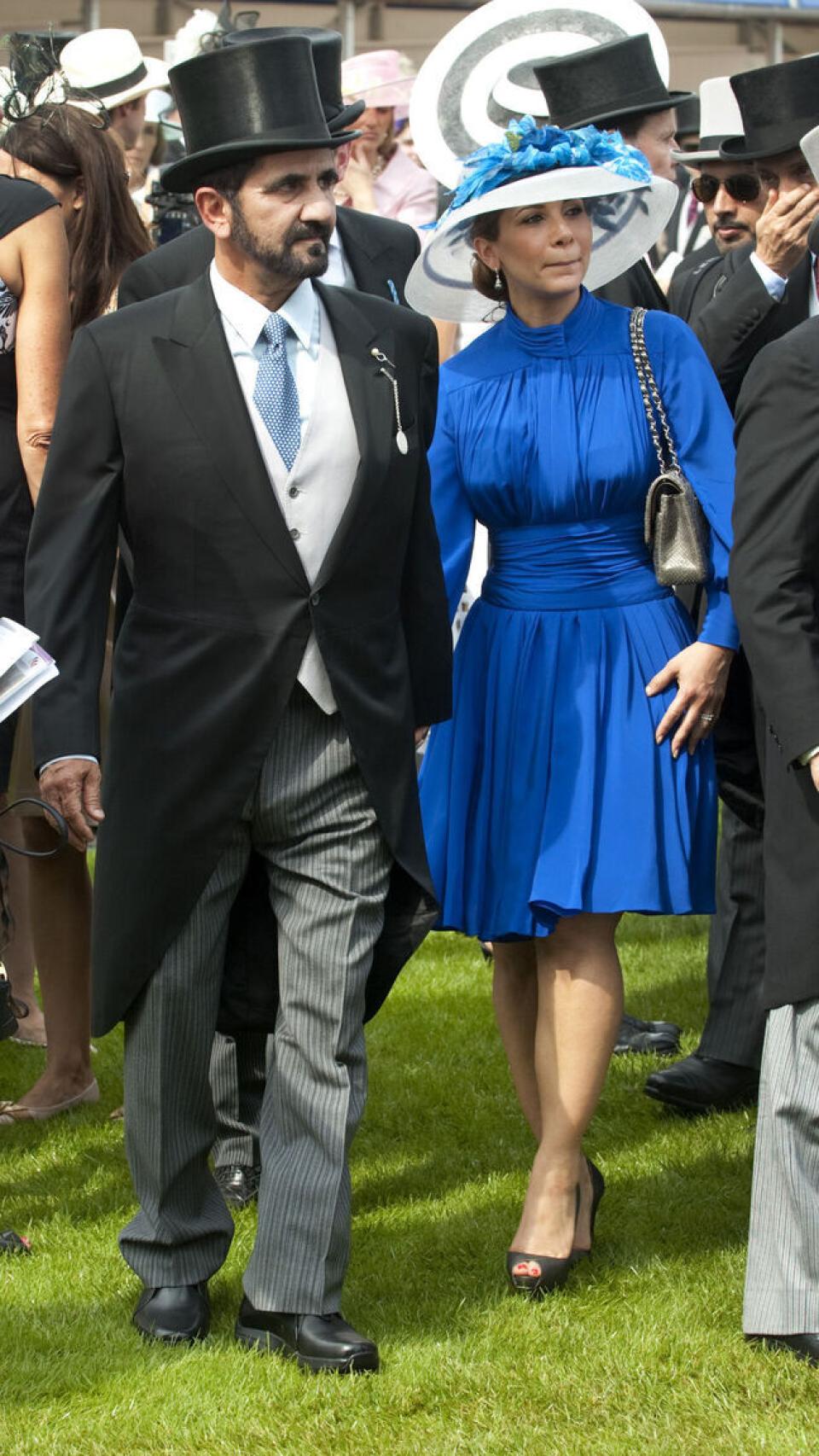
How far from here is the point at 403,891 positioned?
14.6ft

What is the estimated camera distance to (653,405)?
4.64 meters

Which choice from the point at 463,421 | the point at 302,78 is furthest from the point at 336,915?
the point at 302,78

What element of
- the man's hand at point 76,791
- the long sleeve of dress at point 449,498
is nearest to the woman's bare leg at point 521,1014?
the long sleeve of dress at point 449,498

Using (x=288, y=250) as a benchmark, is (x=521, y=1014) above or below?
below

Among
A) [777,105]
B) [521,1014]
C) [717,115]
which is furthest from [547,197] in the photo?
[717,115]

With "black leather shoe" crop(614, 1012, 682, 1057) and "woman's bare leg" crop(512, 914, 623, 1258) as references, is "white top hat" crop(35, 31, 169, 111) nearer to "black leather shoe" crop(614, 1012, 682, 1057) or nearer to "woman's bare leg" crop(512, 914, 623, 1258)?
"black leather shoe" crop(614, 1012, 682, 1057)

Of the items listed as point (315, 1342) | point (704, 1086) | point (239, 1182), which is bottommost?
point (704, 1086)

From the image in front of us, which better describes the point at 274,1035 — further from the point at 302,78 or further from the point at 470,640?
the point at 302,78

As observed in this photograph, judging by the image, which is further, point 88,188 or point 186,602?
point 88,188

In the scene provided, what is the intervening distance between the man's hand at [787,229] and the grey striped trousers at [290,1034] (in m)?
1.73

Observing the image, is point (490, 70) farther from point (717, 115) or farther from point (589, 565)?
point (589, 565)

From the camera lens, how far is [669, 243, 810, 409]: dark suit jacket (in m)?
5.27

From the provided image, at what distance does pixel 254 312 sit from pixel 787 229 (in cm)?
154

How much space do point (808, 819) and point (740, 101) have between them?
2.06 m
